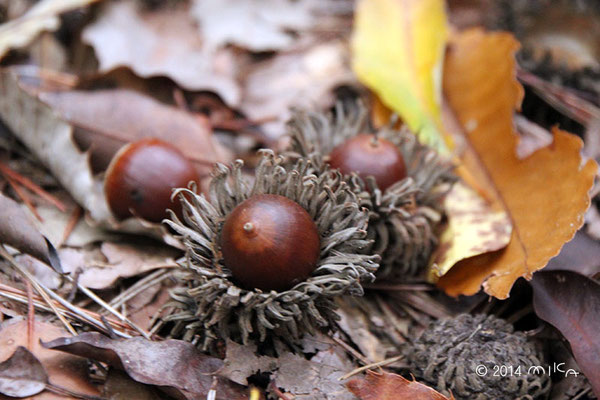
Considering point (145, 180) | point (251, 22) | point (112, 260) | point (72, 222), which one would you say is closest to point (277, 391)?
point (112, 260)

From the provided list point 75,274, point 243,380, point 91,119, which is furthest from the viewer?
point 91,119

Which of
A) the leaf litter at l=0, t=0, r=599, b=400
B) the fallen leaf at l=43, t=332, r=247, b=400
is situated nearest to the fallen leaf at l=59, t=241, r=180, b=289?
the leaf litter at l=0, t=0, r=599, b=400

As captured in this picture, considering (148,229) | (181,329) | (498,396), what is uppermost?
(148,229)

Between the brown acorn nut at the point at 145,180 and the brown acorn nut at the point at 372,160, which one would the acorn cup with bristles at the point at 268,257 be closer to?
the brown acorn nut at the point at 372,160

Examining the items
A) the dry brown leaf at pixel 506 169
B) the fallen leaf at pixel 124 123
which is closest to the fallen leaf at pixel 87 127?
the fallen leaf at pixel 124 123

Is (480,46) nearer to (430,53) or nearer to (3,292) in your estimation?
(430,53)

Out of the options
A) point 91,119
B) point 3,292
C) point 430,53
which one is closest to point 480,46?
point 430,53
